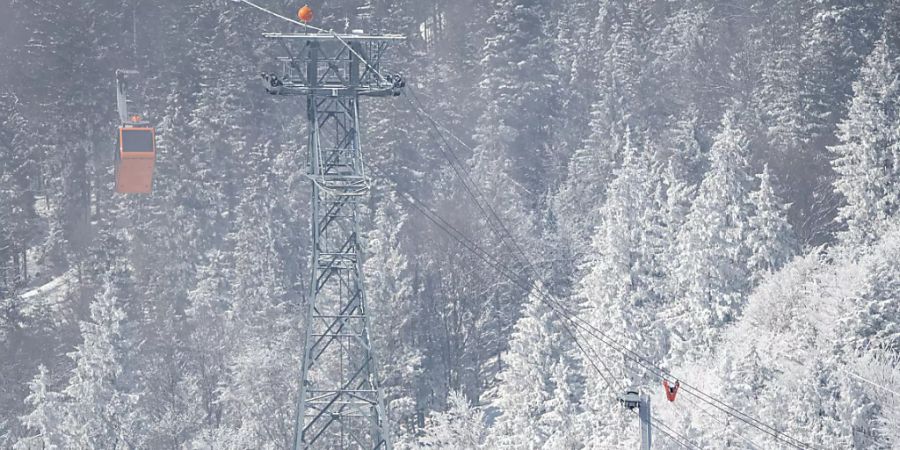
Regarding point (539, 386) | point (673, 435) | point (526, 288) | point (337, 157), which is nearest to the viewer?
point (337, 157)

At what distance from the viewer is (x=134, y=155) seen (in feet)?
248

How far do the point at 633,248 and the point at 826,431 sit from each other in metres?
18.1

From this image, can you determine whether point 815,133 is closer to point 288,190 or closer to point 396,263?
point 396,263

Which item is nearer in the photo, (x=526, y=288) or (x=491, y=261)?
(x=526, y=288)

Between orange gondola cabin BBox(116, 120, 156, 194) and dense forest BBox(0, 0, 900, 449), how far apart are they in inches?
298

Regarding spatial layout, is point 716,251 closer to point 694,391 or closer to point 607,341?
point 607,341

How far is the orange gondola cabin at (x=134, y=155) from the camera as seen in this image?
75.6 m

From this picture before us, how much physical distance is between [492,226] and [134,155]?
20631 millimetres

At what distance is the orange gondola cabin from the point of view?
75625 mm

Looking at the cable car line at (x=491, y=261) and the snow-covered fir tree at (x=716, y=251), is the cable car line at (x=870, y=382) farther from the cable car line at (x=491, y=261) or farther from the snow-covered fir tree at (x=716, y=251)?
the snow-covered fir tree at (x=716, y=251)

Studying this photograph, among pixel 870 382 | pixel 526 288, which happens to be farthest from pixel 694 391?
pixel 526 288

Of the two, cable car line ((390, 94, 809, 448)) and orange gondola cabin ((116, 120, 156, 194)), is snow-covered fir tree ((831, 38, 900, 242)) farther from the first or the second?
orange gondola cabin ((116, 120, 156, 194))

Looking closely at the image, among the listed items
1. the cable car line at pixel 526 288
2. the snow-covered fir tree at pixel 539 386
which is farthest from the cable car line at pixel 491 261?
the snow-covered fir tree at pixel 539 386

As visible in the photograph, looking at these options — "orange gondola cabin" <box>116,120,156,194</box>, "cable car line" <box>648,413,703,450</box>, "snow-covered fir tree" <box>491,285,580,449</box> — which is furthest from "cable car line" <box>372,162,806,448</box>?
"orange gondola cabin" <box>116,120,156,194</box>
